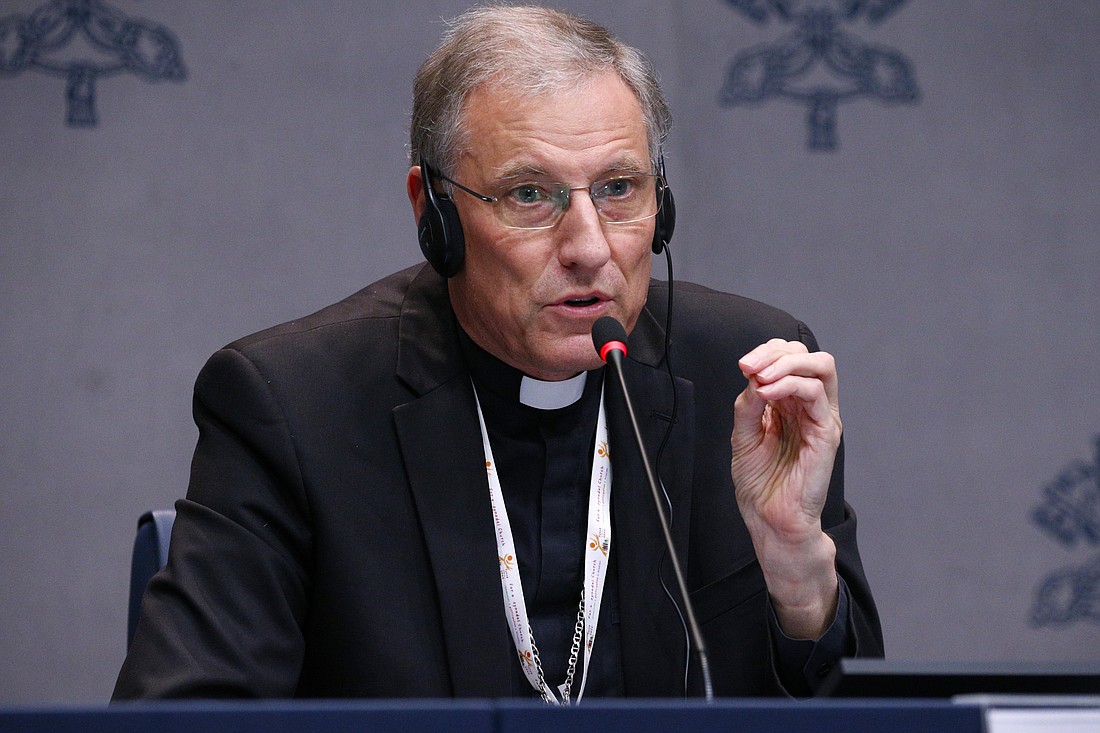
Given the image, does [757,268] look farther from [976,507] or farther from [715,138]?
[976,507]

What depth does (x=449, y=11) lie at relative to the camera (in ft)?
9.87

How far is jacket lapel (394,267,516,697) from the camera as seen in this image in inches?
62.1

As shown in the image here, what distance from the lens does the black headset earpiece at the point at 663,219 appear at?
1721mm

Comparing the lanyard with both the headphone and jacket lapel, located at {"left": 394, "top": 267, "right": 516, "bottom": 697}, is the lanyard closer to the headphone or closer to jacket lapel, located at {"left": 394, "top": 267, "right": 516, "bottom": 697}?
jacket lapel, located at {"left": 394, "top": 267, "right": 516, "bottom": 697}

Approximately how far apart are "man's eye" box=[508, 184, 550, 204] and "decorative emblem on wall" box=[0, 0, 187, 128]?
1.59 metres

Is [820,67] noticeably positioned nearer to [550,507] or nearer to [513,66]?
[513,66]

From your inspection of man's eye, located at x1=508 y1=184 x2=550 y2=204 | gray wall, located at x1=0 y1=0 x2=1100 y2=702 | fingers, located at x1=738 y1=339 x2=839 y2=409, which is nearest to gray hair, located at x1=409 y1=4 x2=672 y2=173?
man's eye, located at x1=508 y1=184 x2=550 y2=204

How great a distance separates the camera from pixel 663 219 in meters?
1.73

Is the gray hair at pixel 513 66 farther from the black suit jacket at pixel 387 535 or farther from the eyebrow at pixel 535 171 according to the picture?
the black suit jacket at pixel 387 535

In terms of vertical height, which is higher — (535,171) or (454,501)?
(535,171)

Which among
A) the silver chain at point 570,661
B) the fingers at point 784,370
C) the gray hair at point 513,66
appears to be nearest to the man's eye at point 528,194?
the gray hair at point 513,66

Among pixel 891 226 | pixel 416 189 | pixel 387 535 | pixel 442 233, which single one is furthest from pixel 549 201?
pixel 891 226

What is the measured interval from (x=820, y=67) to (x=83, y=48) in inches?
71.7

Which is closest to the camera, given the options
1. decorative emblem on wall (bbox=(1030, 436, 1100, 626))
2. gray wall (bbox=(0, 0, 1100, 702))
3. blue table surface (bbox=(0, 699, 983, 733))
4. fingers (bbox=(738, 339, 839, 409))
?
blue table surface (bbox=(0, 699, 983, 733))
